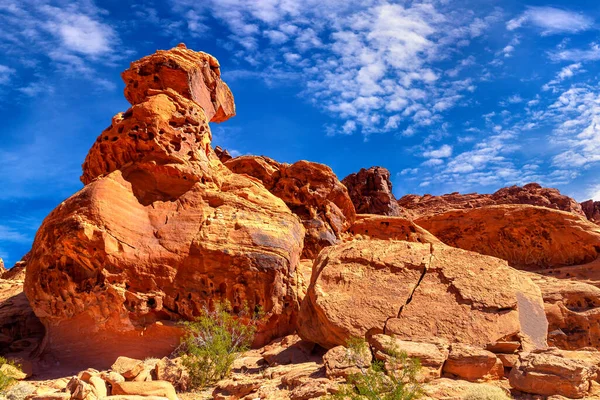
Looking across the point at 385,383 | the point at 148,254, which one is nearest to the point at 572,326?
the point at 385,383

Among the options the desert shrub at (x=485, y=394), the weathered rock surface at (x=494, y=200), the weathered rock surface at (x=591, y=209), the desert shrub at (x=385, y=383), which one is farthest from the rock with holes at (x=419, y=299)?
the weathered rock surface at (x=591, y=209)

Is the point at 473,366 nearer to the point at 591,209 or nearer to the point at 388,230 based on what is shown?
the point at 388,230

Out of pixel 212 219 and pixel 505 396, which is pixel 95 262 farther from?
pixel 505 396

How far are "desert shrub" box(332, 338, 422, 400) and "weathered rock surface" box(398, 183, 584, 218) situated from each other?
101ft

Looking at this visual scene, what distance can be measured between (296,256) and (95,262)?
5107 mm

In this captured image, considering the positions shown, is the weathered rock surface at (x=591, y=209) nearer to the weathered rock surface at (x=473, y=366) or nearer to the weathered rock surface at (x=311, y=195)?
the weathered rock surface at (x=311, y=195)

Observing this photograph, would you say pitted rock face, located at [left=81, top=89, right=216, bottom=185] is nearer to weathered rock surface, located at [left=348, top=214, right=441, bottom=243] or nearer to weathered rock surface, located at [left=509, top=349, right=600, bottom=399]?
weathered rock surface, located at [left=348, top=214, right=441, bottom=243]

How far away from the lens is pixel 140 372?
8828mm

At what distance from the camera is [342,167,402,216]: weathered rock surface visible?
116 feet

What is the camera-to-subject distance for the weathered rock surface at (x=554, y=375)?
20.4ft

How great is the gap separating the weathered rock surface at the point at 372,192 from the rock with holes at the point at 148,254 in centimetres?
2182

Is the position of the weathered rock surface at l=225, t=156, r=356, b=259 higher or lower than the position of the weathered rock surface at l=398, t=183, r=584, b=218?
lower

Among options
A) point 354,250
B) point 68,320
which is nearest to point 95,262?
point 68,320

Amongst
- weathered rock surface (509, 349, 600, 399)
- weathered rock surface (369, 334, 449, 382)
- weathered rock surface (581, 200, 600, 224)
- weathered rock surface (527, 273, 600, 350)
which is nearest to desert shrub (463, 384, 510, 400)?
weathered rock surface (509, 349, 600, 399)
